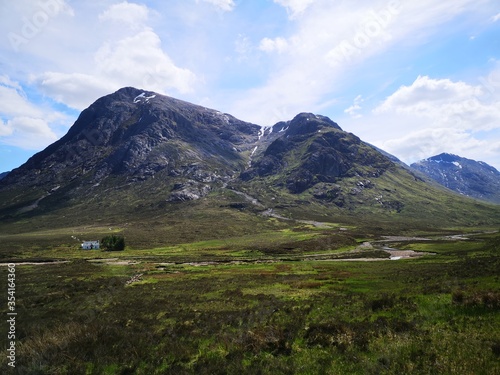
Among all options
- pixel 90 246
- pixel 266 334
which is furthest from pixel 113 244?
pixel 266 334

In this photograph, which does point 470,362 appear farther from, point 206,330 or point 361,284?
point 361,284

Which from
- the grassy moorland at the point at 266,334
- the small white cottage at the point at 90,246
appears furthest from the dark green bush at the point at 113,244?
the grassy moorland at the point at 266,334

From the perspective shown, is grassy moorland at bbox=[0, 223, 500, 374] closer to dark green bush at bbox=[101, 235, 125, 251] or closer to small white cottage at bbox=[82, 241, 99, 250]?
dark green bush at bbox=[101, 235, 125, 251]

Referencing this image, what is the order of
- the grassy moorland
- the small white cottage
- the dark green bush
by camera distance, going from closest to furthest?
1. the grassy moorland
2. the dark green bush
3. the small white cottage

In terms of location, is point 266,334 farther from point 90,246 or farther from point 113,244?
point 90,246

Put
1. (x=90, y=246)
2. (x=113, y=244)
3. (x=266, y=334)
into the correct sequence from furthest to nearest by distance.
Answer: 1. (x=90, y=246)
2. (x=113, y=244)
3. (x=266, y=334)

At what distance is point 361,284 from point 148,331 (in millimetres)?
31374

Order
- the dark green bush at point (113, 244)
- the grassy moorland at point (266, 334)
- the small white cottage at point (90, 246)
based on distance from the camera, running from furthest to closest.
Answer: the small white cottage at point (90, 246)
the dark green bush at point (113, 244)
the grassy moorland at point (266, 334)

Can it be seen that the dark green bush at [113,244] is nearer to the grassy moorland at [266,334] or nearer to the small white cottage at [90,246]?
the small white cottage at [90,246]

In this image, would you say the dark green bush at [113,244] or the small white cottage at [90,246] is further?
the small white cottage at [90,246]

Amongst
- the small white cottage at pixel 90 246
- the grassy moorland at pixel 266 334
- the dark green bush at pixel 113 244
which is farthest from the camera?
the small white cottage at pixel 90 246

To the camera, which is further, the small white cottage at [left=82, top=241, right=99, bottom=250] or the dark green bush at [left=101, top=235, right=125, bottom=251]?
the small white cottage at [left=82, top=241, right=99, bottom=250]

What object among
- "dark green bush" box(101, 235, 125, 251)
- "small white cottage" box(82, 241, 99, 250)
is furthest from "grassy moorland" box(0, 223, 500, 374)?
"small white cottage" box(82, 241, 99, 250)

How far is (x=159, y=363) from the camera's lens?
770 inches
